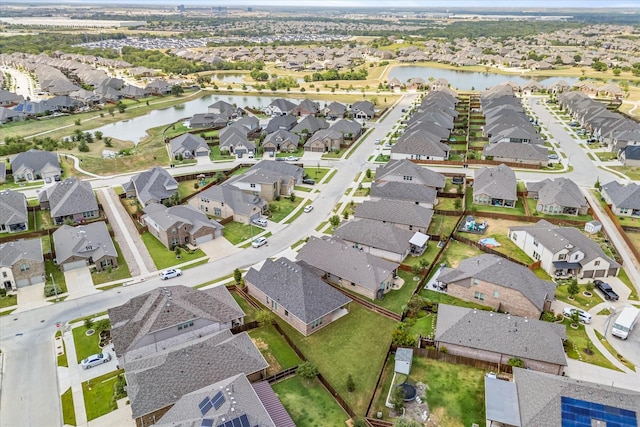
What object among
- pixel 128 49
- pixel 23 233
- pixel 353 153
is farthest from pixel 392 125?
pixel 128 49

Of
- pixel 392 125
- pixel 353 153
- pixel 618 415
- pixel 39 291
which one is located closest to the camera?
pixel 618 415

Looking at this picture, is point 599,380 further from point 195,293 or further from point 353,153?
point 353,153

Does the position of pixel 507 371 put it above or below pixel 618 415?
below

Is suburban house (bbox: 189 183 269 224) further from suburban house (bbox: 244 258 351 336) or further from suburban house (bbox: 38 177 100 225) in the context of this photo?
suburban house (bbox: 244 258 351 336)

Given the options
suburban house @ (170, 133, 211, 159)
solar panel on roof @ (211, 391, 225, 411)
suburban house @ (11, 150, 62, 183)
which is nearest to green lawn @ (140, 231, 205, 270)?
solar panel on roof @ (211, 391, 225, 411)

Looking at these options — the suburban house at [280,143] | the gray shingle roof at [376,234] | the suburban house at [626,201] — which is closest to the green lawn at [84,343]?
the gray shingle roof at [376,234]

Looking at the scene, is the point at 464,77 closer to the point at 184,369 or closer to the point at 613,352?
the point at 613,352

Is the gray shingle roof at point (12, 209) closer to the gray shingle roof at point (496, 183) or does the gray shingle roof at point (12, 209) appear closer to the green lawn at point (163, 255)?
the green lawn at point (163, 255)
